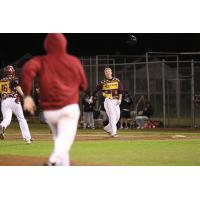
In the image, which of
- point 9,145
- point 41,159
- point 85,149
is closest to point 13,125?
point 9,145

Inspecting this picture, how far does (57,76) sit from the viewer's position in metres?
6.88

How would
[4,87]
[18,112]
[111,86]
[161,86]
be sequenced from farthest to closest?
1. [161,86]
2. [111,86]
3. [18,112]
4. [4,87]

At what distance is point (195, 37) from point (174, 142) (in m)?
9.29

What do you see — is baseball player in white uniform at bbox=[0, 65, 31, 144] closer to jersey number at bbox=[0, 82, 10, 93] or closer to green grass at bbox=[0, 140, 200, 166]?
jersey number at bbox=[0, 82, 10, 93]

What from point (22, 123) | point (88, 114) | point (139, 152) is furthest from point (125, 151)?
point (88, 114)

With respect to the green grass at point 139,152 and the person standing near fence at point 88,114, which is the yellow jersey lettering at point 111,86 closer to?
the green grass at point 139,152

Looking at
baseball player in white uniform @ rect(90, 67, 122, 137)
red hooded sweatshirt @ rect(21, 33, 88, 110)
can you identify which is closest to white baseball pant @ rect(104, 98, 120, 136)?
baseball player in white uniform @ rect(90, 67, 122, 137)

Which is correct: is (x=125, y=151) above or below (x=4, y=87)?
below

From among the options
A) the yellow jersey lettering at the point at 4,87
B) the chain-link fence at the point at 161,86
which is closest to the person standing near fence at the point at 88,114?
the chain-link fence at the point at 161,86

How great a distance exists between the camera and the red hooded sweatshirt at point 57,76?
6859mm

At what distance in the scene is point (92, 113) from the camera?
20875 millimetres

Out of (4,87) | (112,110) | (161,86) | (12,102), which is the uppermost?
(161,86)

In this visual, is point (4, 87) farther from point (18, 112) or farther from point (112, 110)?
point (112, 110)
